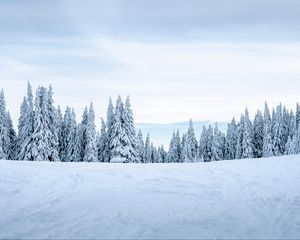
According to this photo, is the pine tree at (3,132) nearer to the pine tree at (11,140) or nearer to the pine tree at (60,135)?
the pine tree at (11,140)

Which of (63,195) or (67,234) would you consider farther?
(63,195)

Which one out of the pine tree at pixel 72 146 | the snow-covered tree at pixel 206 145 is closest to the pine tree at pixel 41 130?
the pine tree at pixel 72 146

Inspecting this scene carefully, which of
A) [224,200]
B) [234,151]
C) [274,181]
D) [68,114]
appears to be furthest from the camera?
[234,151]

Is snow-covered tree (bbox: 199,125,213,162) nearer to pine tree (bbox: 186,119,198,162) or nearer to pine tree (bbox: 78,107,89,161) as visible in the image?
pine tree (bbox: 186,119,198,162)

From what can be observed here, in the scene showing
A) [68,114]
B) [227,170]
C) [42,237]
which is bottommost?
[42,237]

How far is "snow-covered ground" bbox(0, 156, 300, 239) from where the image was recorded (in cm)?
996

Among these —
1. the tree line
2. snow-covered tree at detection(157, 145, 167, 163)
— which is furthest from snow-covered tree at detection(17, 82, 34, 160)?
snow-covered tree at detection(157, 145, 167, 163)

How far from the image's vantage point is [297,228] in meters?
10.2

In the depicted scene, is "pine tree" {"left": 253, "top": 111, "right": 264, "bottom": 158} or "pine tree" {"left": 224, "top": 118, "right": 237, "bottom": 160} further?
"pine tree" {"left": 224, "top": 118, "right": 237, "bottom": 160}

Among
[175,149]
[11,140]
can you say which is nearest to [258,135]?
[175,149]

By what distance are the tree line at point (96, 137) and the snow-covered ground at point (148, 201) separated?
3378 centimetres

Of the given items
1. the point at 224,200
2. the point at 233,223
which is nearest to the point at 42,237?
the point at 233,223

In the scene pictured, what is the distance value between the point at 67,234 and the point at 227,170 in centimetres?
1098

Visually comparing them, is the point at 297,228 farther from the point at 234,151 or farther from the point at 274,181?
the point at 234,151
